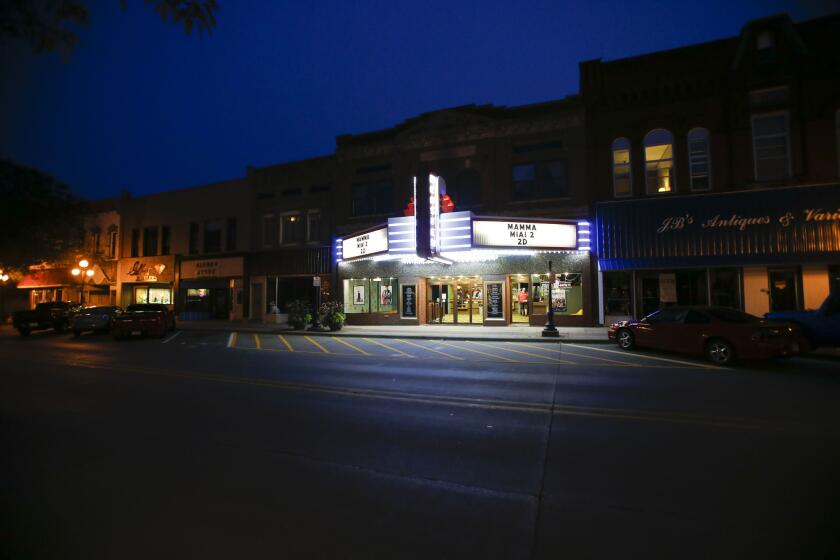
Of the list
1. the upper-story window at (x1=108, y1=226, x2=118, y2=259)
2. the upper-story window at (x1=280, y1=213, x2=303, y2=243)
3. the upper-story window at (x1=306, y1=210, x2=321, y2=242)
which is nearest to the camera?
the upper-story window at (x1=306, y1=210, x2=321, y2=242)

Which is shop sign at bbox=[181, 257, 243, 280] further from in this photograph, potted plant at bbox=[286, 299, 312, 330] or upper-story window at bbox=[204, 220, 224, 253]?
potted plant at bbox=[286, 299, 312, 330]

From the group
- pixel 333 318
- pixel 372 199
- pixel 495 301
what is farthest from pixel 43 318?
pixel 495 301

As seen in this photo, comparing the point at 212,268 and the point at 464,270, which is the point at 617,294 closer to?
the point at 464,270

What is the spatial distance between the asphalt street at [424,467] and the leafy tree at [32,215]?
82.1 feet

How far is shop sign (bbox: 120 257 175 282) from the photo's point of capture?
32.5 metres

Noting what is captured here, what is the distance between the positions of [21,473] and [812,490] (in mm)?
7931

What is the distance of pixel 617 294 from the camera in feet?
68.1

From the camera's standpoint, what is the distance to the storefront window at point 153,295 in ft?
109

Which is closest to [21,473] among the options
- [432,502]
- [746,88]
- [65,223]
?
[432,502]

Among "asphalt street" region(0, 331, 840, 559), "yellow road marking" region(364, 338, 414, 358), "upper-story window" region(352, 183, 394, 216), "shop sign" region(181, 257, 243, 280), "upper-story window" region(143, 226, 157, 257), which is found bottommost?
"asphalt street" region(0, 331, 840, 559)

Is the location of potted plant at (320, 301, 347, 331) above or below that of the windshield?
below

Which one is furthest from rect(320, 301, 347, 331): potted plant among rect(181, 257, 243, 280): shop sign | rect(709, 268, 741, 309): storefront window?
rect(709, 268, 741, 309): storefront window

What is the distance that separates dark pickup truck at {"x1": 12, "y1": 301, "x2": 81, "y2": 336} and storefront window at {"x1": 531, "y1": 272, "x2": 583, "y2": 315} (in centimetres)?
2616

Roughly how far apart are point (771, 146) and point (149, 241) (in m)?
40.2
